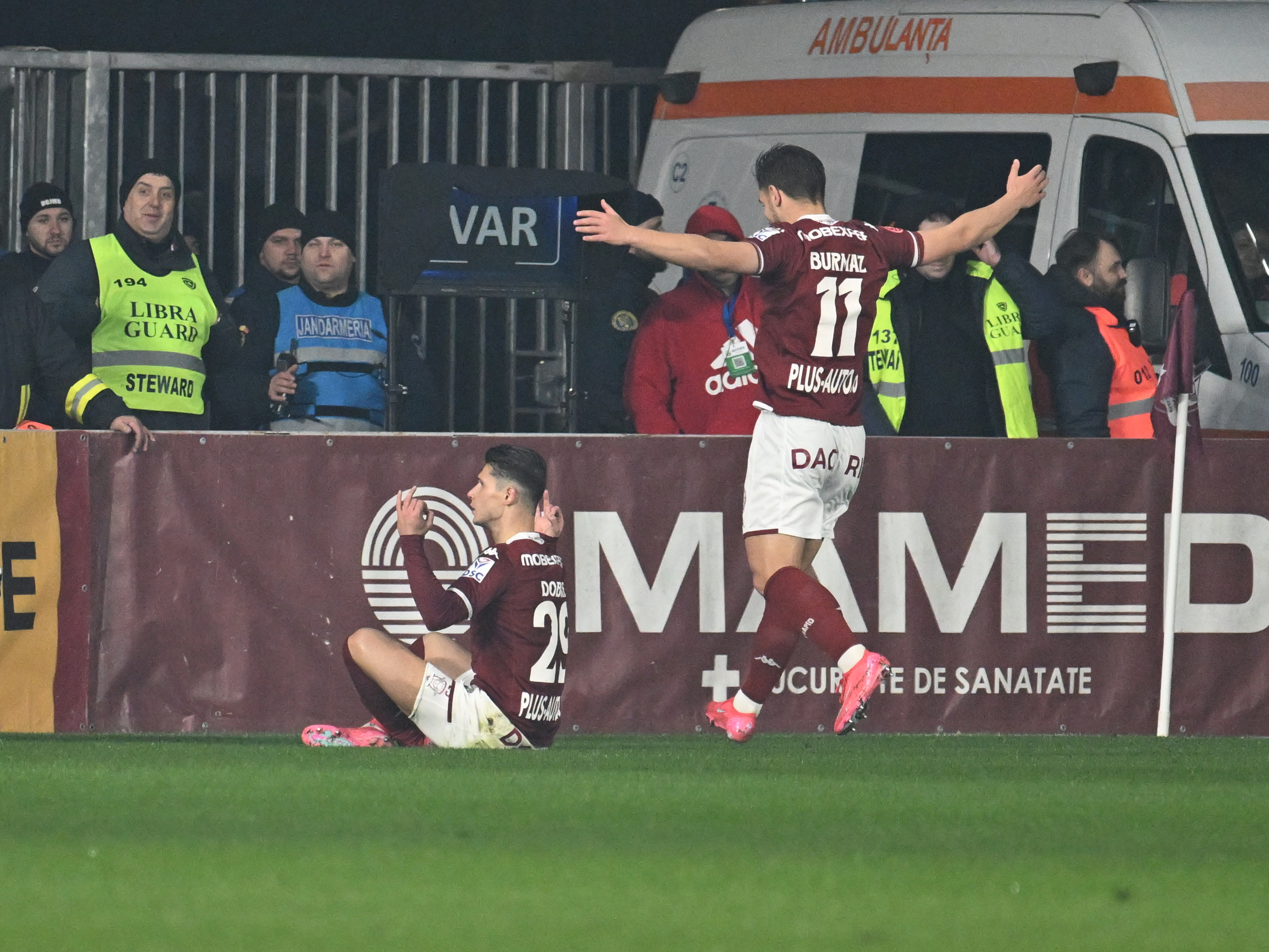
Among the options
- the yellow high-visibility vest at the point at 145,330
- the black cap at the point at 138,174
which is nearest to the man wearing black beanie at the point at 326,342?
the yellow high-visibility vest at the point at 145,330

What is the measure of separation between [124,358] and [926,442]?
3.53 meters

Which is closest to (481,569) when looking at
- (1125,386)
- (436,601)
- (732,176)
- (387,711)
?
(436,601)

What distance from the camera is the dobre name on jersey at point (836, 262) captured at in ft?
27.2

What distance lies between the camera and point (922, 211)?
36.4 feet

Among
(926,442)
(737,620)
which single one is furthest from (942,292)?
(737,620)

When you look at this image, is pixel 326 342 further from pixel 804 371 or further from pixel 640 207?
pixel 804 371

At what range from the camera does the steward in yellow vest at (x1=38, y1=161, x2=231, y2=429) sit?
1012 centimetres

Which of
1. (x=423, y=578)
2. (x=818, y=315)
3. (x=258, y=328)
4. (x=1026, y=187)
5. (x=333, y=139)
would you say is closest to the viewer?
(x=423, y=578)

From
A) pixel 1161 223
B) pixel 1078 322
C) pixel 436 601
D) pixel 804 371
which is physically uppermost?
pixel 1161 223

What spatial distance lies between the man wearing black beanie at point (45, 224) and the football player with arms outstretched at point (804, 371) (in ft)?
12.7

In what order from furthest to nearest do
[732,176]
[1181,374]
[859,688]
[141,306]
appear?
→ [732,176]
[141,306]
[1181,374]
[859,688]

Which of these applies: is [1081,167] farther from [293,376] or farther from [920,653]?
[293,376]

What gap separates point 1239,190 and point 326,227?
14.4 ft

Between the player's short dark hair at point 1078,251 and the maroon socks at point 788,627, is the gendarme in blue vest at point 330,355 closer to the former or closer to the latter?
the maroon socks at point 788,627
